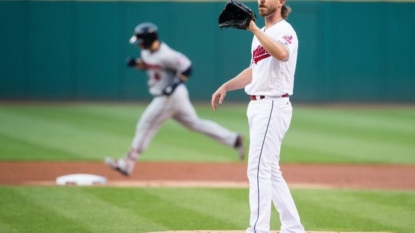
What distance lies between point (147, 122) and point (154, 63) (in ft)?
2.70

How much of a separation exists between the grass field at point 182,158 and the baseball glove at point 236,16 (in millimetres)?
2269

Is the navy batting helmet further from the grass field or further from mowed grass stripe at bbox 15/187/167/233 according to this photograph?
mowed grass stripe at bbox 15/187/167/233

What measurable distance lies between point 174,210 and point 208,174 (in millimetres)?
3402

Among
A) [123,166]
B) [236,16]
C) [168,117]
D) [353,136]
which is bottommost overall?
[353,136]

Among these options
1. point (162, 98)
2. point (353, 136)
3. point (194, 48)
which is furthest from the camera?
point (194, 48)

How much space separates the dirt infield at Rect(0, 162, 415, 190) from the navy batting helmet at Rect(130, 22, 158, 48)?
5.69 feet

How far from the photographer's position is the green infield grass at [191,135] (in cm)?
1494

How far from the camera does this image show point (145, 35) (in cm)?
1252

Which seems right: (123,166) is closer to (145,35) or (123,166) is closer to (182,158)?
(145,35)

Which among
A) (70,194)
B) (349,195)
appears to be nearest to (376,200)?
(349,195)

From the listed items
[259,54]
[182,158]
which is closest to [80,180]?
[182,158]

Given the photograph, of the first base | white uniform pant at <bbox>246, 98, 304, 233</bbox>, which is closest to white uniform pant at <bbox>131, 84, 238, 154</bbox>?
the first base

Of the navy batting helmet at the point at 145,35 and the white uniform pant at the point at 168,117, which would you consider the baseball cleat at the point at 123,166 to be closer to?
the white uniform pant at the point at 168,117

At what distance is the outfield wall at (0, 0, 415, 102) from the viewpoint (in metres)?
24.3
